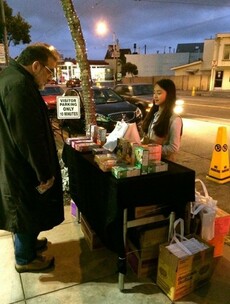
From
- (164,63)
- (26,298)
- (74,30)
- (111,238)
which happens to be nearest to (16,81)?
(111,238)

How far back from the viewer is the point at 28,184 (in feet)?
8.19

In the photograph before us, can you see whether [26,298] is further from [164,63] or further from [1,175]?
[164,63]

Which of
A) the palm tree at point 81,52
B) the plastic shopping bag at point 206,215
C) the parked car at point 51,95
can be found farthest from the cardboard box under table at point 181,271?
the parked car at point 51,95

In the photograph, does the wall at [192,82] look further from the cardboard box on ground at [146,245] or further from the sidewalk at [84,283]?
the cardboard box on ground at [146,245]

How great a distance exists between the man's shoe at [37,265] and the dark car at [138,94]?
9.20 meters

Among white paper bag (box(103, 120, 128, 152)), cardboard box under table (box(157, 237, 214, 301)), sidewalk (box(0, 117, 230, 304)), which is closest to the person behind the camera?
cardboard box under table (box(157, 237, 214, 301))

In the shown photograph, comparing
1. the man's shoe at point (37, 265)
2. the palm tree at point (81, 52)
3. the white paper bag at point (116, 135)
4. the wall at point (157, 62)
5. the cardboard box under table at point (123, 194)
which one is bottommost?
the man's shoe at point (37, 265)

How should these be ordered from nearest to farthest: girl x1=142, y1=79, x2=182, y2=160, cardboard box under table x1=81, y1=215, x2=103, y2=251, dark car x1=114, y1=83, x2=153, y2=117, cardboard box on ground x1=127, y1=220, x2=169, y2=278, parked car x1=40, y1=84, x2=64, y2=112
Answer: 1. cardboard box on ground x1=127, y1=220, x2=169, y2=278
2. girl x1=142, y1=79, x2=182, y2=160
3. cardboard box under table x1=81, y1=215, x2=103, y2=251
4. dark car x1=114, y1=83, x2=153, y2=117
5. parked car x1=40, y1=84, x2=64, y2=112

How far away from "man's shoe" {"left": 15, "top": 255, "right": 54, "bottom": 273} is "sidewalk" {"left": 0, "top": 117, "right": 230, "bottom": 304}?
0.05 meters

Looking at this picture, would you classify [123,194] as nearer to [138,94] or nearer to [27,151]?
[27,151]

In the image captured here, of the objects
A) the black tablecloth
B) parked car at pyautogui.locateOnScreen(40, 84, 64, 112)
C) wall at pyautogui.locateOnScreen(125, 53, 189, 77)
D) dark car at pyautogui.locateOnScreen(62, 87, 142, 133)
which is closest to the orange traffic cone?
the black tablecloth

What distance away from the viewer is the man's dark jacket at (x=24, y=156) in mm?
2252

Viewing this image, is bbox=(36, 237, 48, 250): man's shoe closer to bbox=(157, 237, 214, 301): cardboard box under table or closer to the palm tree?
bbox=(157, 237, 214, 301): cardboard box under table

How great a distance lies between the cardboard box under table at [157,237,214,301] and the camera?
2393 mm
